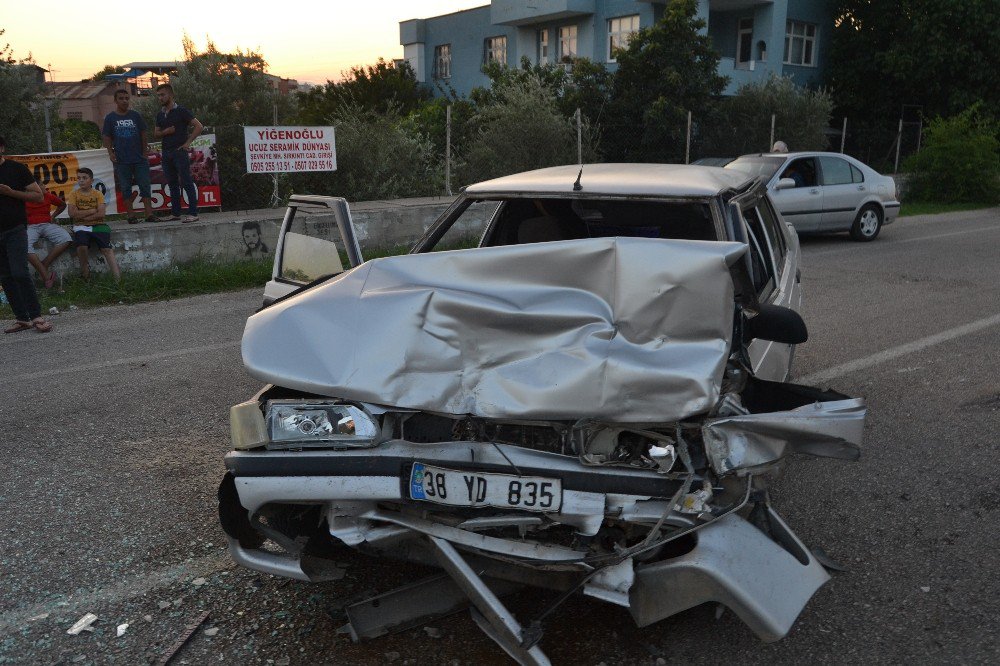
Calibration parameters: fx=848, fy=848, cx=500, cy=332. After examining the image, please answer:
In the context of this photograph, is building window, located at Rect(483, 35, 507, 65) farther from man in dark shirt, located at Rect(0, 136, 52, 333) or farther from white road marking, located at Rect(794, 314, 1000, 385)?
white road marking, located at Rect(794, 314, 1000, 385)

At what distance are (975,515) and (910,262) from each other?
820cm

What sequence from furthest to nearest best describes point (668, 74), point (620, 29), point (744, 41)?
1. point (744, 41)
2. point (620, 29)
3. point (668, 74)

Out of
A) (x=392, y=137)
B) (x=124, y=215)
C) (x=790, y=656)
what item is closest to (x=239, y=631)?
(x=790, y=656)

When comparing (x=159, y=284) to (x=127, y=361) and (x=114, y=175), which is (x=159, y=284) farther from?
(x=127, y=361)

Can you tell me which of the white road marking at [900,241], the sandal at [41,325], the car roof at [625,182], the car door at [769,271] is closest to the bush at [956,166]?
the white road marking at [900,241]

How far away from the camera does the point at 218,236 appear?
437 inches

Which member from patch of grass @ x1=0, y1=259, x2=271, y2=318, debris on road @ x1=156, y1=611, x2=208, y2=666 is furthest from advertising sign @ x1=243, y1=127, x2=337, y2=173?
debris on road @ x1=156, y1=611, x2=208, y2=666

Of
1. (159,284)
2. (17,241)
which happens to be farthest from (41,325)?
(159,284)

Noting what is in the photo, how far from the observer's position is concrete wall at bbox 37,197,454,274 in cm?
1045

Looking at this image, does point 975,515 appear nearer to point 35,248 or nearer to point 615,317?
point 615,317

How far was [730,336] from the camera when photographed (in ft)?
9.60

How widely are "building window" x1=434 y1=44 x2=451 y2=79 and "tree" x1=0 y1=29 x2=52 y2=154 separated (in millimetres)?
29779

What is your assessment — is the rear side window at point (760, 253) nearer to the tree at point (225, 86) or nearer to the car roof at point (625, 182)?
the car roof at point (625, 182)

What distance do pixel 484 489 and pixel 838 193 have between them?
484 inches
